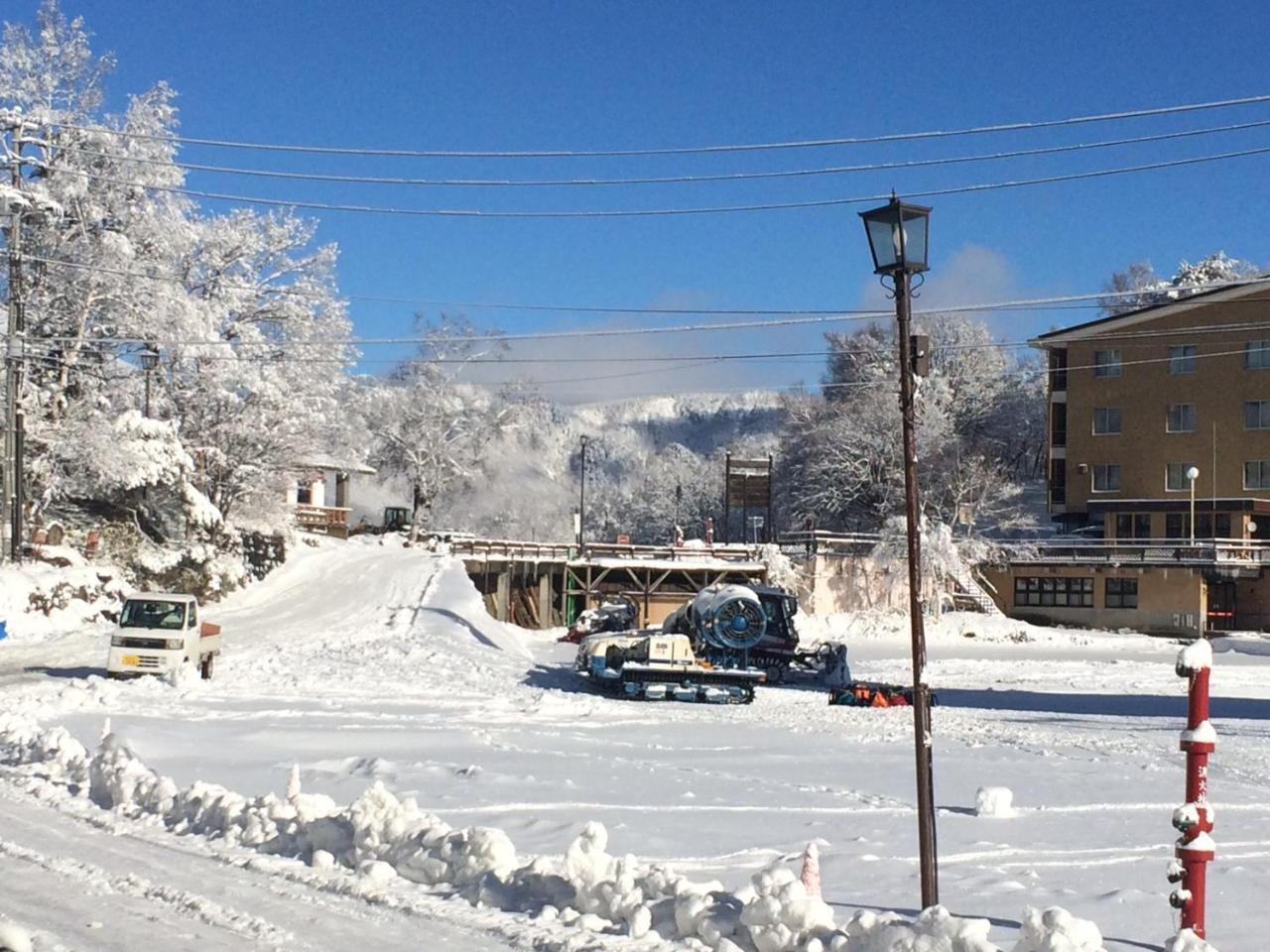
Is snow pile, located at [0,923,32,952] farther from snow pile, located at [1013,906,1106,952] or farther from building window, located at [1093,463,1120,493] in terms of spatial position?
building window, located at [1093,463,1120,493]

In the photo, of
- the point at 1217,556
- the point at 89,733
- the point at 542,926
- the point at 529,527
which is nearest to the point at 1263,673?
the point at 1217,556

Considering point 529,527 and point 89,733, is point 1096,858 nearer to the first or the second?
point 89,733

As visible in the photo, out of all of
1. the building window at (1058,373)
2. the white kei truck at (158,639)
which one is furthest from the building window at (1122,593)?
the white kei truck at (158,639)

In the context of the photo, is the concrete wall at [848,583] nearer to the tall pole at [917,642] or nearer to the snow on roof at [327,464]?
the snow on roof at [327,464]

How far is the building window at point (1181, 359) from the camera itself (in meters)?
60.9

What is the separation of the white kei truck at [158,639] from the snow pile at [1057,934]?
2265 cm

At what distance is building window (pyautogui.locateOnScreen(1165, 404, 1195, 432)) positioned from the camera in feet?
200

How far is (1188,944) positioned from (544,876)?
14.4 ft

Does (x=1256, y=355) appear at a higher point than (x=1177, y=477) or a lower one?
higher

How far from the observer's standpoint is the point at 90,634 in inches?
1414

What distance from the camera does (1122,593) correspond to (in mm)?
58000

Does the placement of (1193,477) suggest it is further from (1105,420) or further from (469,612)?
(469,612)

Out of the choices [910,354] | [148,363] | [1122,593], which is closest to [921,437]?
[1122,593]

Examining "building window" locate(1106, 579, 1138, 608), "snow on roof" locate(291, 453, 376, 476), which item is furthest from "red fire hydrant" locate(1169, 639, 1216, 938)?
"building window" locate(1106, 579, 1138, 608)
